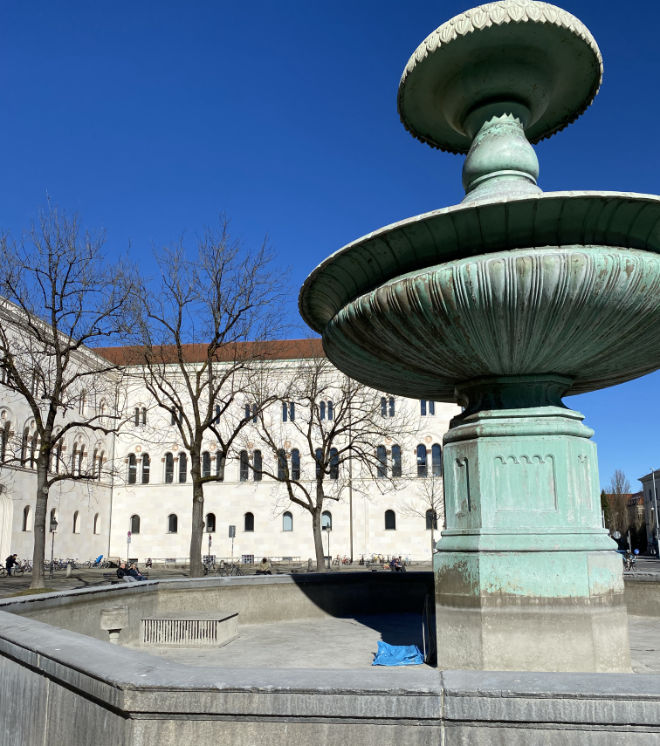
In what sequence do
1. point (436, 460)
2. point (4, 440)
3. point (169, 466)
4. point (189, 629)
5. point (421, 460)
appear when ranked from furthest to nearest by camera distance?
1. point (169, 466)
2. point (421, 460)
3. point (436, 460)
4. point (4, 440)
5. point (189, 629)

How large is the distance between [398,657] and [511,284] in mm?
3789

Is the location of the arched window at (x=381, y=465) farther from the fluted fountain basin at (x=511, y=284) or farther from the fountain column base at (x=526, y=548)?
the fluted fountain basin at (x=511, y=284)

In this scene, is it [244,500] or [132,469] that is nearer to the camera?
[244,500]

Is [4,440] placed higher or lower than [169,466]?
lower

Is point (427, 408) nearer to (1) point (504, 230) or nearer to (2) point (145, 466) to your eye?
(2) point (145, 466)

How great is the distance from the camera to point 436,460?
167 feet

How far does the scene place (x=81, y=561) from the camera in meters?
48.9

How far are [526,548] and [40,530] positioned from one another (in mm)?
16608

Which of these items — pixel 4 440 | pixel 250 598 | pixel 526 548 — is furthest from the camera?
pixel 4 440

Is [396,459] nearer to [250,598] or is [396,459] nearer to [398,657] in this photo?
[250,598]

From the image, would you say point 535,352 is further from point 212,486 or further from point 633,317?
point 212,486

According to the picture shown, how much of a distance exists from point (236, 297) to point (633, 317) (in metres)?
17.1

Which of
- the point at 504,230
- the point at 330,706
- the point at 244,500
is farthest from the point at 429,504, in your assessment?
the point at 330,706

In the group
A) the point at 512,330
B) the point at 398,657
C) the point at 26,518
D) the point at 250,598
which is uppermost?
the point at 512,330
